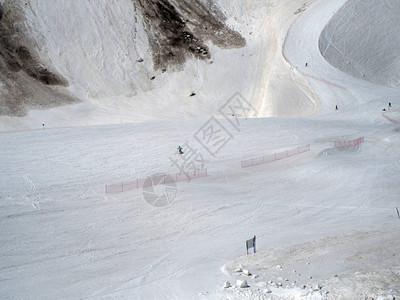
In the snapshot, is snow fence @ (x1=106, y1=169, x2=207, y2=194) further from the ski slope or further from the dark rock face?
the dark rock face

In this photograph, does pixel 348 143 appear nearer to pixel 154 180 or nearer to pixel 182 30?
pixel 154 180

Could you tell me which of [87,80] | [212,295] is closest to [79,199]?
[212,295]

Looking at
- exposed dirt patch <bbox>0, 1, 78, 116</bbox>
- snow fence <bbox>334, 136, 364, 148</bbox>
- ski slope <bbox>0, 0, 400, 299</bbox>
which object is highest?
exposed dirt patch <bbox>0, 1, 78, 116</bbox>

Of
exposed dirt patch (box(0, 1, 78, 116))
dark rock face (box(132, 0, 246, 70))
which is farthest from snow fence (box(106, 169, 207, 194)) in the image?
dark rock face (box(132, 0, 246, 70))

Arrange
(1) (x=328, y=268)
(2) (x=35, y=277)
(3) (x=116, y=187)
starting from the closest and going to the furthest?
(1) (x=328, y=268), (2) (x=35, y=277), (3) (x=116, y=187)

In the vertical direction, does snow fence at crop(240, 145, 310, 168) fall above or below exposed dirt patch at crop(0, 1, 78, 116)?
below

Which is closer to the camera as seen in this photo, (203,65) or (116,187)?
(116,187)

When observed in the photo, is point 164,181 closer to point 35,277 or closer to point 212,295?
point 35,277

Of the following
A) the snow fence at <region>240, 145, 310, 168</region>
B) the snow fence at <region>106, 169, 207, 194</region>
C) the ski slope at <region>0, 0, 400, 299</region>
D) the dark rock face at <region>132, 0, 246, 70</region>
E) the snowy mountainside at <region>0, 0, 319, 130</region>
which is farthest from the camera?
the dark rock face at <region>132, 0, 246, 70</region>
